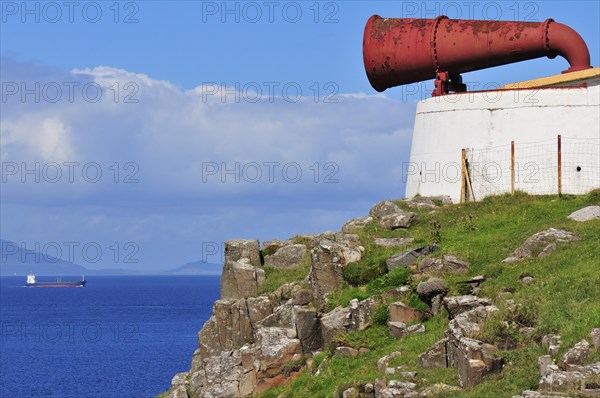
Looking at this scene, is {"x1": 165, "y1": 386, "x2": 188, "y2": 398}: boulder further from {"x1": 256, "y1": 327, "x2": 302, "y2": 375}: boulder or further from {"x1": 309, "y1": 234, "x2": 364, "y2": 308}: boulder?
{"x1": 309, "y1": 234, "x2": 364, "y2": 308}: boulder

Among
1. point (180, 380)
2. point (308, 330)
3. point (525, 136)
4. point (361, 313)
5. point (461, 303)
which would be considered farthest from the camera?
point (525, 136)

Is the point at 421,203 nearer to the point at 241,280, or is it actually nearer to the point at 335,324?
the point at 241,280

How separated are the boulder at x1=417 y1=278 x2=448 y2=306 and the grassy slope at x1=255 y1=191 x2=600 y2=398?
0.29 metres

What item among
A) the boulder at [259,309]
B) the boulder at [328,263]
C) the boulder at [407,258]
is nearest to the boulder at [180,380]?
the boulder at [259,309]

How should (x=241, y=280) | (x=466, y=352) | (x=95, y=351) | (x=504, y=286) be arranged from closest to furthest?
(x=466, y=352)
(x=504, y=286)
(x=241, y=280)
(x=95, y=351)

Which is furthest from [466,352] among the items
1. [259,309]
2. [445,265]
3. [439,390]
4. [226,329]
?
[226,329]

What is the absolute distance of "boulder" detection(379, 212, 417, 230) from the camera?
38062 millimetres

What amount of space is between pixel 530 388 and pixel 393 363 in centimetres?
507

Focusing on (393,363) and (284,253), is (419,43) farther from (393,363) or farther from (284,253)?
(393,363)

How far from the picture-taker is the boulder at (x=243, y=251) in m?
40.7

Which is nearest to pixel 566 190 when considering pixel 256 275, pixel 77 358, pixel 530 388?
pixel 256 275

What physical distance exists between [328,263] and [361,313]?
310cm

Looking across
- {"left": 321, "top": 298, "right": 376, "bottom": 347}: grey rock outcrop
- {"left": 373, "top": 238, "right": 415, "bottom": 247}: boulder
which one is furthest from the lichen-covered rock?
{"left": 373, "top": 238, "right": 415, "bottom": 247}: boulder

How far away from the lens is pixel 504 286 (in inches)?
1152
